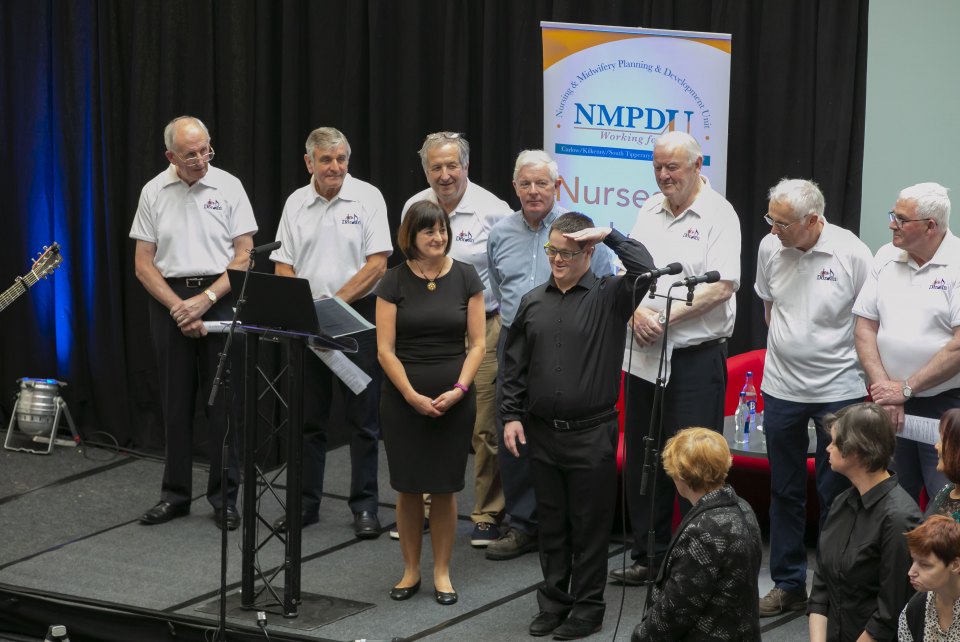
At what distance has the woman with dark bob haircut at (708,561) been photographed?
3.29m

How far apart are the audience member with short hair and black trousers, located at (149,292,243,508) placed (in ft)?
11.0

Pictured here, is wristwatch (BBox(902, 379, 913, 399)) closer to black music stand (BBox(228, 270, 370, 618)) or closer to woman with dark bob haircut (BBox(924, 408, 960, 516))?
woman with dark bob haircut (BBox(924, 408, 960, 516))

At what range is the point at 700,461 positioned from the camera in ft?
11.0

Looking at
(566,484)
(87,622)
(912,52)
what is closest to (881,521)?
(566,484)

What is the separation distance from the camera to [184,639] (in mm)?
4484

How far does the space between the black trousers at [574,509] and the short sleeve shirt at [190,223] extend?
190 centimetres

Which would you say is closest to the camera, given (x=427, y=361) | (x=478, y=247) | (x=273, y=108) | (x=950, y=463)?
(x=950, y=463)

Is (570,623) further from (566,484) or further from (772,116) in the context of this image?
(772,116)

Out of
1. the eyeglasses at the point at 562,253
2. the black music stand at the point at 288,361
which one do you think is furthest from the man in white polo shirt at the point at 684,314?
the black music stand at the point at 288,361

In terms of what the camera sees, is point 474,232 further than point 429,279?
Yes

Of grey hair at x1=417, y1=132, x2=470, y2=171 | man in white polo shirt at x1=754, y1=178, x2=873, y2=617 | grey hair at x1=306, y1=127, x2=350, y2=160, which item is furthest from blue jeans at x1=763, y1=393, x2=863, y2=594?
grey hair at x1=306, y1=127, x2=350, y2=160

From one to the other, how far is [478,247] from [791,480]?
1.65m

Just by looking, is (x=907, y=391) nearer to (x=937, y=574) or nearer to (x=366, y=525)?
(x=937, y=574)

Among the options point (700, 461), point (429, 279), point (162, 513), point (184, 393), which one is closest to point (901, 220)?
point (700, 461)
